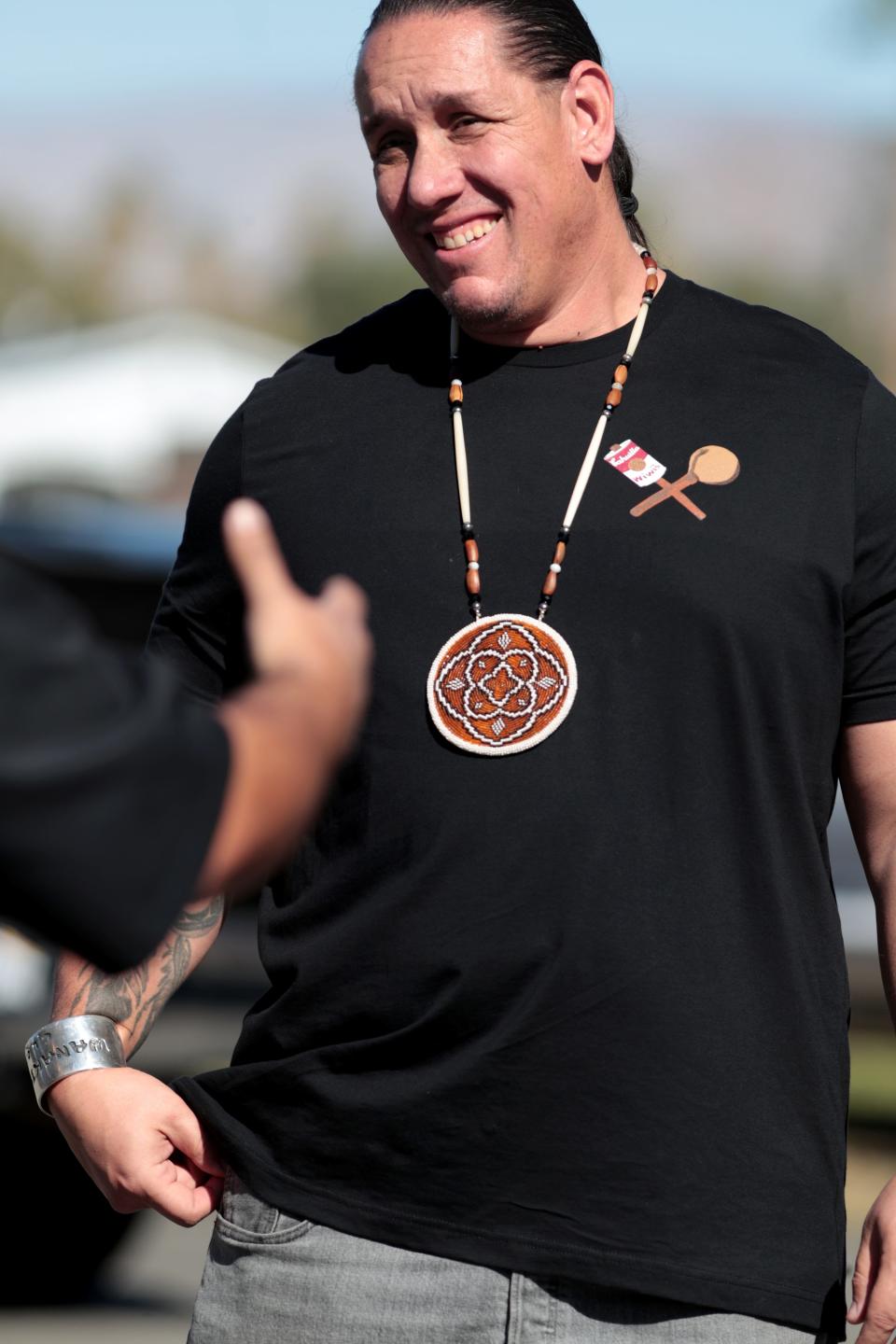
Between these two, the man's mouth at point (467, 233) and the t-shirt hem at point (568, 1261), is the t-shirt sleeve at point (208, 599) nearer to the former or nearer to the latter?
the man's mouth at point (467, 233)

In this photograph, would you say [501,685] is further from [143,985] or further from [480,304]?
[143,985]

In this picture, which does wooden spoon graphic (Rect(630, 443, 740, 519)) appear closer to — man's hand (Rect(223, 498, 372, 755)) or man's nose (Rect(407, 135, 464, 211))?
man's nose (Rect(407, 135, 464, 211))

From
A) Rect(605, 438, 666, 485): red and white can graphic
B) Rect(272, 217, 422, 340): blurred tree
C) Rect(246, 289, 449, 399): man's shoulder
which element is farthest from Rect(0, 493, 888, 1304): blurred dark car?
Rect(272, 217, 422, 340): blurred tree

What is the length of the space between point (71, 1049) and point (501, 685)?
79cm

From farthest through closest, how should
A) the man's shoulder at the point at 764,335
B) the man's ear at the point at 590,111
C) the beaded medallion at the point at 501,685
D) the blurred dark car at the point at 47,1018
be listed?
the blurred dark car at the point at 47,1018
the man's ear at the point at 590,111
the man's shoulder at the point at 764,335
the beaded medallion at the point at 501,685

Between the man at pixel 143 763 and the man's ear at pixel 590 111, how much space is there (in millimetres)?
1475

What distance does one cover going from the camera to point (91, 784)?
1534mm

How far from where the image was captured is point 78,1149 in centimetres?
285

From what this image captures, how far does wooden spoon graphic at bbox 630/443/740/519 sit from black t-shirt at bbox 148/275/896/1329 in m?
0.01

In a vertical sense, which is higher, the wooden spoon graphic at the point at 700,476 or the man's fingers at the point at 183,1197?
the wooden spoon graphic at the point at 700,476

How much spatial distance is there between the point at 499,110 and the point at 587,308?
301mm

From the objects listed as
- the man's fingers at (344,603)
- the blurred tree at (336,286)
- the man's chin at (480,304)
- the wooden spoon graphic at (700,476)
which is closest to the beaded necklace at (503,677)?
the wooden spoon graphic at (700,476)

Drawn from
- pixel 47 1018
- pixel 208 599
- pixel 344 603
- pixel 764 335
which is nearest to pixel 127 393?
pixel 47 1018

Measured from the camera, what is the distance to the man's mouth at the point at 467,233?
2.87 m
